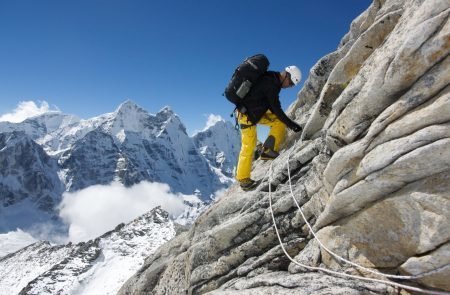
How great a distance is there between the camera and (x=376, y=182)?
23.7ft

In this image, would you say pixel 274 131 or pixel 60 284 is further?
pixel 60 284

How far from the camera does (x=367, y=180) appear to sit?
7371mm

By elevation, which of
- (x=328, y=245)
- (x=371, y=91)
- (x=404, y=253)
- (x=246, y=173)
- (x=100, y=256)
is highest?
(x=100, y=256)

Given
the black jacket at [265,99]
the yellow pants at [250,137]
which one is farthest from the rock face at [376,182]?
the yellow pants at [250,137]

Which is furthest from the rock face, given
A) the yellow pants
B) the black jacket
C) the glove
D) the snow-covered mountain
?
the snow-covered mountain

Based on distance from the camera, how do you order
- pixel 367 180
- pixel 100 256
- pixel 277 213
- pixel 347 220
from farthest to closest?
pixel 100 256, pixel 277 213, pixel 347 220, pixel 367 180

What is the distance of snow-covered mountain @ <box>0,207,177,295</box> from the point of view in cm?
12075

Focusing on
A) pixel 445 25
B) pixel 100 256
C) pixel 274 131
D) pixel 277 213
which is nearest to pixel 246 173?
pixel 274 131

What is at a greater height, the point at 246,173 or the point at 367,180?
the point at 246,173

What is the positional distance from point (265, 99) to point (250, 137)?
140 centimetres

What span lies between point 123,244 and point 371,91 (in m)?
149

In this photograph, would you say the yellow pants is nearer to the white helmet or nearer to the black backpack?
the black backpack

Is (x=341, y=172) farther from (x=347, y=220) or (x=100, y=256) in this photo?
(x=100, y=256)

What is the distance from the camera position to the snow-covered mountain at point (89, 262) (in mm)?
120750
